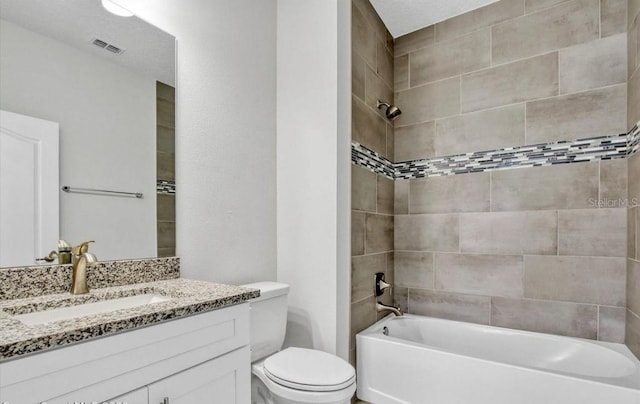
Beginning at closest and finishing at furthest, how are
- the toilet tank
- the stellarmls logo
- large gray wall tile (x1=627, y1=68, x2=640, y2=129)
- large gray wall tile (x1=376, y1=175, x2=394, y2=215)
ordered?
the toilet tank
large gray wall tile (x1=627, y1=68, x2=640, y2=129)
the stellarmls logo
large gray wall tile (x1=376, y1=175, x2=394, y2=215)

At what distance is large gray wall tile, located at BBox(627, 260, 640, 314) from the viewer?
1761mm

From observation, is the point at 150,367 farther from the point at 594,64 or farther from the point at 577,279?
the point at 594,64

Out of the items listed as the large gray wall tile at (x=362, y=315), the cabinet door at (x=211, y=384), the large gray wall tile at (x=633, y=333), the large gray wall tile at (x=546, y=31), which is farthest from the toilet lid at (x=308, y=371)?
the large gray wall tile at (x=546, y=31)

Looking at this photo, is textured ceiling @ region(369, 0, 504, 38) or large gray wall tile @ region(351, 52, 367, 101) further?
textured ceiling @ region(369, 0, 504, 38)

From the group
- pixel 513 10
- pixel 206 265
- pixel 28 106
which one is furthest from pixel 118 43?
pixel 513 10

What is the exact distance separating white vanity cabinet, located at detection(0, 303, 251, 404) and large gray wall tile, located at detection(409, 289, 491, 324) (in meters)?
1.71

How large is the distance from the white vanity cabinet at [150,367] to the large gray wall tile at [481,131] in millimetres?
1977

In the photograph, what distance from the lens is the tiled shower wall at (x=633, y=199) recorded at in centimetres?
177

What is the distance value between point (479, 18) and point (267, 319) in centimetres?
253

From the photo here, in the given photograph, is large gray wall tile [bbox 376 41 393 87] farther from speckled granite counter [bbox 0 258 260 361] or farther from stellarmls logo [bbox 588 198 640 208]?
speckled granite counter [bbox 0 258 260 361]

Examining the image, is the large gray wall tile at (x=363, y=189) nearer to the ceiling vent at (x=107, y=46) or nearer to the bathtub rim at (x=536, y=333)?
the bathtub rim at (x=536, y=333)

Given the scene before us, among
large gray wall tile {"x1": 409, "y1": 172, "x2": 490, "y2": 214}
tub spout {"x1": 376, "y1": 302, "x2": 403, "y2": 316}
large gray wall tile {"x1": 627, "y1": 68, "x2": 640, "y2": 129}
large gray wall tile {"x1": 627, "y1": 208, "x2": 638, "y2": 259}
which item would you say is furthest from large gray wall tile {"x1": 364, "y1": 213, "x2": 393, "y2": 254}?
large gray wall tile {"x1": 627, "y1": 68, "x2": 640, "y2": 129}

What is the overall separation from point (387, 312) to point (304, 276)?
2.88 feet

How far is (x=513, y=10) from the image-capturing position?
2348 millimetres
